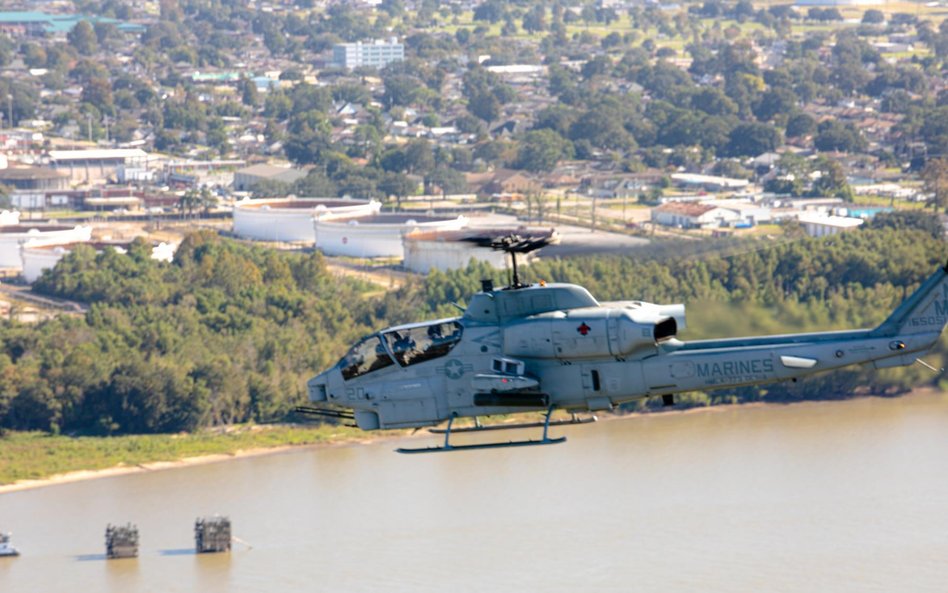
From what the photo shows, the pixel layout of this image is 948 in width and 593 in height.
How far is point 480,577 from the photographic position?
63.6 feet

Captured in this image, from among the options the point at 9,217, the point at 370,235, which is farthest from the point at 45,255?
the point at 9,217

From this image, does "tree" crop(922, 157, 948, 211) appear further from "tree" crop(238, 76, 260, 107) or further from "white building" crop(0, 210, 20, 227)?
"tree" crop(238, 76, 260, 107)

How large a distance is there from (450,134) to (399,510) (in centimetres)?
4219

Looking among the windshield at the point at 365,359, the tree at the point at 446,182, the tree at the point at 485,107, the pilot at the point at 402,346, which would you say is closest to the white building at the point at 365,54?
the tree at the point at 485,107

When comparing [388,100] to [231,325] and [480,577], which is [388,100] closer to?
[231,325]

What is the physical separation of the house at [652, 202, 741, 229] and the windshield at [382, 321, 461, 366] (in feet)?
93.1

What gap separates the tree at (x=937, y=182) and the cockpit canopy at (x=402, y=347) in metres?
29.5

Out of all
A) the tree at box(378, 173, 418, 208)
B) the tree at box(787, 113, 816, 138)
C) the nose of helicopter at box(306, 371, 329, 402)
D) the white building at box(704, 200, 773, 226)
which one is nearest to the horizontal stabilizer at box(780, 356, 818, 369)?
the nose of helicopter at box(306, 371, 329, 402)

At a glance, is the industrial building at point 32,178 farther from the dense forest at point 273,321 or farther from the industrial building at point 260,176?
the dense forest at point 273,321

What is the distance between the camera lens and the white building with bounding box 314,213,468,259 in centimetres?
4056

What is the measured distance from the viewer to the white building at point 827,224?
36375 mm

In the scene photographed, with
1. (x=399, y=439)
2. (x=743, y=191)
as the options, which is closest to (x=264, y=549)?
(x=399, y=439)

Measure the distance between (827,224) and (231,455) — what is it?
575 inches

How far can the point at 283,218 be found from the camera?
43.5m
